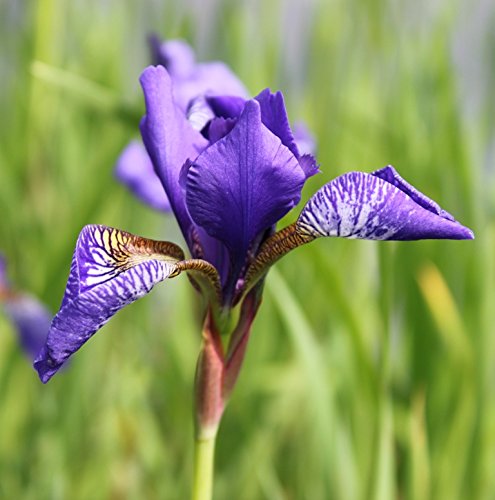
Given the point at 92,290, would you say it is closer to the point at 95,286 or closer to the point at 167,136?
the point at 95,286

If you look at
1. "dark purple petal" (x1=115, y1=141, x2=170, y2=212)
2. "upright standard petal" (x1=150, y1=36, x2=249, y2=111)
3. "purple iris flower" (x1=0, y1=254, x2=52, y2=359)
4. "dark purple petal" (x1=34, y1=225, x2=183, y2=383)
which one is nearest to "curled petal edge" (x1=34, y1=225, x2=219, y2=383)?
"dark purple petal" (x1=34, y1=225, x2=183, y2=383)

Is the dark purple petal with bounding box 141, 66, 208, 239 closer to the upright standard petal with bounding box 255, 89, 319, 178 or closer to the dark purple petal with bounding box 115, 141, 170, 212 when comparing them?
the upright standard petal with bounding box 255, 89, 319, 178

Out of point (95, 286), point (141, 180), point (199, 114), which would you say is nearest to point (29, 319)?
point (141, 180)

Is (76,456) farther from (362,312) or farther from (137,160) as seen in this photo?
(137,160)

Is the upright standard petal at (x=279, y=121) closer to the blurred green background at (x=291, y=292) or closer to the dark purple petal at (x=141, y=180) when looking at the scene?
the blurred green background at (x=291, y=292)

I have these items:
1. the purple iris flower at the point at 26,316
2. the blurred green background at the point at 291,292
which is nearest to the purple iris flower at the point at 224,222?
the blurred green background at the point at 291,292

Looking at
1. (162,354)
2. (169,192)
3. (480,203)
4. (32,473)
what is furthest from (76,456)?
(169,192)
